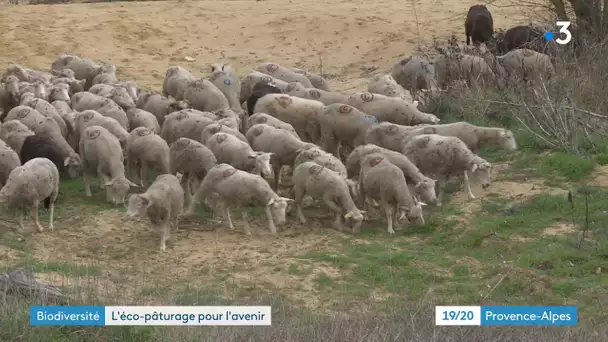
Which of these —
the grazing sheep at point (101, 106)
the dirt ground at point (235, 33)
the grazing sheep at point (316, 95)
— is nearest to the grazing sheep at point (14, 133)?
the grazing sheep at point (101, 106)

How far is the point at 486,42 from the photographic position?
17.5 metres

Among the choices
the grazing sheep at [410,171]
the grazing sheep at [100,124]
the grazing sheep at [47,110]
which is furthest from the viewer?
the grazing sheep at [47,110]

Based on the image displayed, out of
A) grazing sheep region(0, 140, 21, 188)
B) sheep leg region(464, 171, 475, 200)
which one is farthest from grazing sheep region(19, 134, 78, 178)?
sheep leg region(464, 171, 475, 200)

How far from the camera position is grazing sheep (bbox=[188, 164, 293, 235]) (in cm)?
984

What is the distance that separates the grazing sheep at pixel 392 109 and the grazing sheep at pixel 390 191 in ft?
6.49

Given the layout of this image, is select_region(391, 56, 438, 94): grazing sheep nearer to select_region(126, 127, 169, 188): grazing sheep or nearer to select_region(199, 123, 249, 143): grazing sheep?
select_region(199, 123, 249, 143): grazing sheep

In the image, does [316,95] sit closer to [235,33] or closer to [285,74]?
[285,74]

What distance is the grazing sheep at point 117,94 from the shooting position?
12.8 m

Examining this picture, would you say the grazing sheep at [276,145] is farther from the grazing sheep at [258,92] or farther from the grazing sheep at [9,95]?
the grazing sheep at [9,95]

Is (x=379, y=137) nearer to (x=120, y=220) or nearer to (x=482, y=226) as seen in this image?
(x=482, y=226)

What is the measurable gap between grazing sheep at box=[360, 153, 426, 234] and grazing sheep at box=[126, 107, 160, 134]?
3.10 meters

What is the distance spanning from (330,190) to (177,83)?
4.42m

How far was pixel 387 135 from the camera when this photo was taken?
1130 cm

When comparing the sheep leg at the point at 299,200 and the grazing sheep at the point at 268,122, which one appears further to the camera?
the grazing sheep at the point at 268,122
